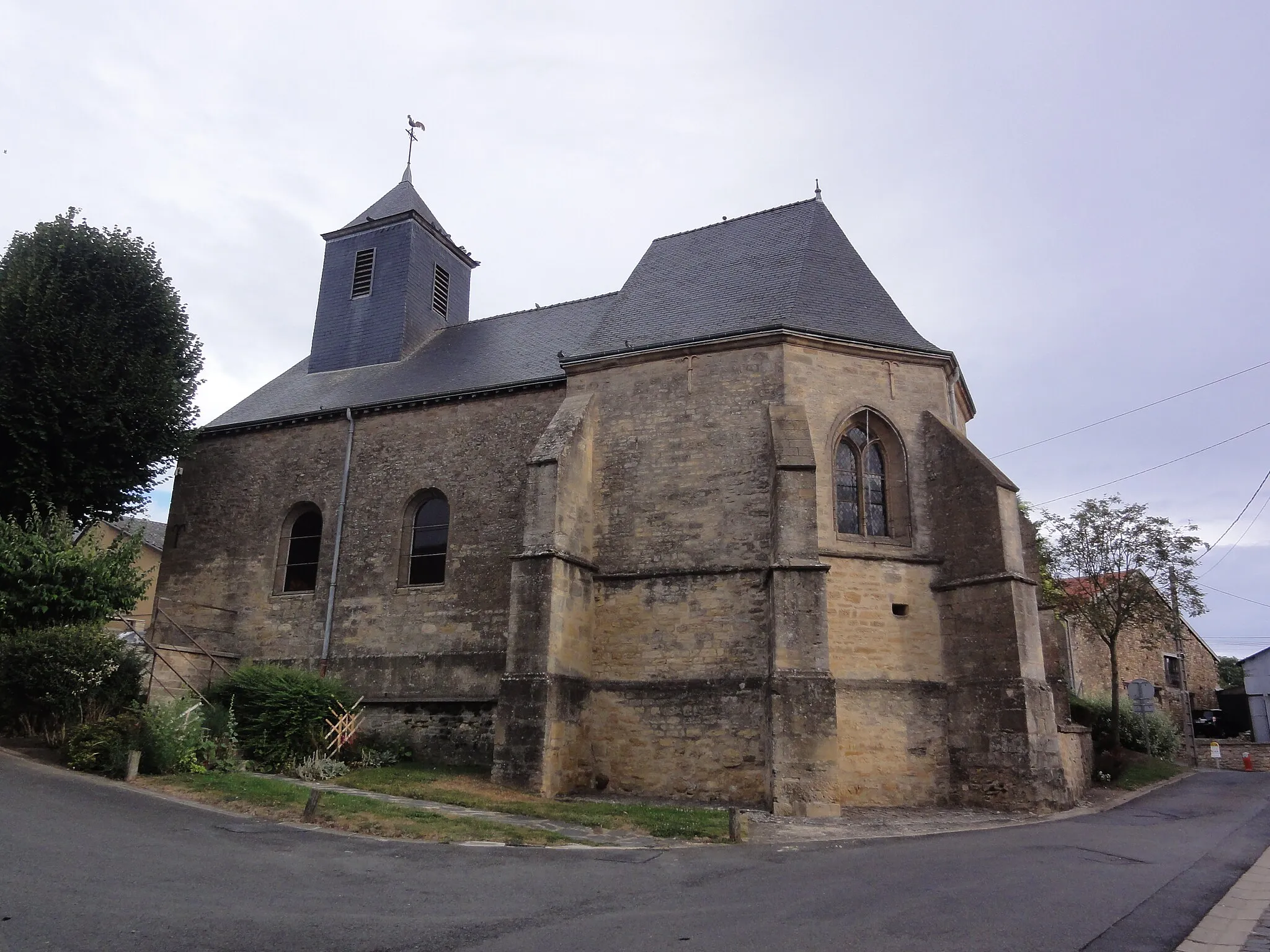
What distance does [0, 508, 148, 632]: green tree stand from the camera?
1339 centimetres

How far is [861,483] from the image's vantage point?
14602mm

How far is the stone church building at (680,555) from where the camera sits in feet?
42.0

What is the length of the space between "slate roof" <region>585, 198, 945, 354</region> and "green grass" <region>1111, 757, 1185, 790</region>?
9181 millimetres

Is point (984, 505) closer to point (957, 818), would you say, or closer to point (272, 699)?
point (957, 818)

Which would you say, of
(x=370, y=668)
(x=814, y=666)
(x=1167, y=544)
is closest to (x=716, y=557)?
(x=814, y=666)

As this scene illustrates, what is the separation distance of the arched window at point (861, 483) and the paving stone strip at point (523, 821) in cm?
630

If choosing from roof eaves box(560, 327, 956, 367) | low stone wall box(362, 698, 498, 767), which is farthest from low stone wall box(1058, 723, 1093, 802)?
A: low stone wall box(362, 698, 498, 767)

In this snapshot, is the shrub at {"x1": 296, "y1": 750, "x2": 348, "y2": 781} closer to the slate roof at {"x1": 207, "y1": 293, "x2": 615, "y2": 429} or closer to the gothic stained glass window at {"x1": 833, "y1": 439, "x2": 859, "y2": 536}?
the slate roof at {"x1": 207, "y1": 293, "x2": 615, "y2": 429}

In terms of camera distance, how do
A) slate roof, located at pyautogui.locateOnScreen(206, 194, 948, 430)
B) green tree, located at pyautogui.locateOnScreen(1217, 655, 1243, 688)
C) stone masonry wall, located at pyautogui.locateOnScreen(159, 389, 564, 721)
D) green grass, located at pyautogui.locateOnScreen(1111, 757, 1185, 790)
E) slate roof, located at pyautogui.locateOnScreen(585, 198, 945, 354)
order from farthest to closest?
1. green tree, located at pyautogui.locateOnScreen(1217, 655, 1243, 688)
2. green grass, located at pyautogui.locateOnScreen(1111, 757, 1185, 790)
3. stone masonry wall, located at pyautogui.locateOnScreen(159, 389, 564, 721)
4. slate roof, located at pyautogui.locateOnScreen(206, 194, 948, 430)
5. slate roof, located at pyautogui.locateOnScreen(585, 198, 945, 354)

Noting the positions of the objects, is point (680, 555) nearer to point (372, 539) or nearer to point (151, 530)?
point (372, 539)

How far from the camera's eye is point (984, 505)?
1368 centimetres

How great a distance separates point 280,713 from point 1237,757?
2503 centimetres

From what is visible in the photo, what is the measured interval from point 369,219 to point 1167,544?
2137 cm

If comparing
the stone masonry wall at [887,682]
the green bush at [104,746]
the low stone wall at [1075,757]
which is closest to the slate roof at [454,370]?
the stone masonry wall at [887,682]
